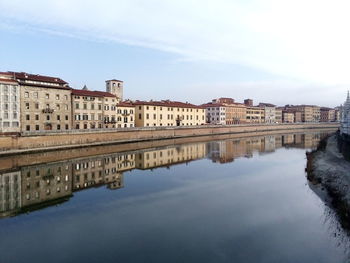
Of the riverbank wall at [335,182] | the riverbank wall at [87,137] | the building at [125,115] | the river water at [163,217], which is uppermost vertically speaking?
the building at [125,115]

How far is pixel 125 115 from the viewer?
77.0 metres

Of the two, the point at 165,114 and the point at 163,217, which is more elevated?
the point at 165,114

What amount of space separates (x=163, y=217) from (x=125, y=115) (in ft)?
199

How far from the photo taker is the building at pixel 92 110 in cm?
6359

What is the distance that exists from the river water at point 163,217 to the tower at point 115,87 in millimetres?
57546

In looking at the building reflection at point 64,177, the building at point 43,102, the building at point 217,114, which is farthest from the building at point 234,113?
the building reflection at point 64,177

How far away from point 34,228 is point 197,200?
38.2 ft

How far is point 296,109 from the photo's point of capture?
195375 mm

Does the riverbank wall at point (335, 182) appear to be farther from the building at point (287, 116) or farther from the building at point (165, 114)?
the building at point (287, 116)

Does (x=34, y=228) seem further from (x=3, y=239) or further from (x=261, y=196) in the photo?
(x=261, y=196)

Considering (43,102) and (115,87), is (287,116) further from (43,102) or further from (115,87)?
(43,102)

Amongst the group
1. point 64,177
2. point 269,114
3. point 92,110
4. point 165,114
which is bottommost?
point 64,177

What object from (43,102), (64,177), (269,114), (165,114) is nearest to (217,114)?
(165,114)

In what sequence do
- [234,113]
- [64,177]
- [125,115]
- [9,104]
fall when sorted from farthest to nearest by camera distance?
[234,113], [125,115], [9,104], [64,177]
